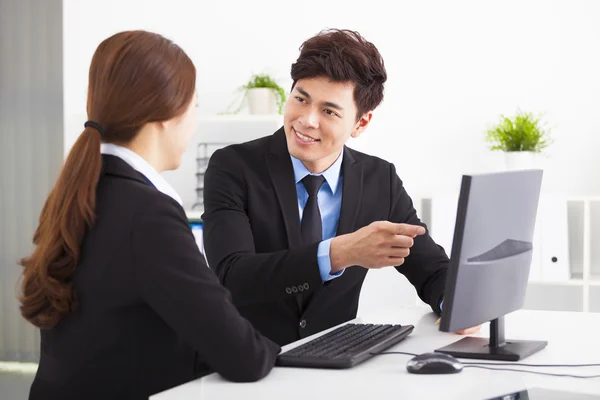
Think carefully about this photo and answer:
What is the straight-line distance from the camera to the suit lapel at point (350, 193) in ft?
8.34

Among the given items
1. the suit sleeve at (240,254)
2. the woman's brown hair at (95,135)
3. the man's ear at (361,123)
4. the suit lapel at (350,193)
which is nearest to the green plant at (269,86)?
the man's ear at (361,123)

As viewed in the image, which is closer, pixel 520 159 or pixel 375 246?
pixel 375 246

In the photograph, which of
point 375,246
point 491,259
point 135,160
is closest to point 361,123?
point 375,246

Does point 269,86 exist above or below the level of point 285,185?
above

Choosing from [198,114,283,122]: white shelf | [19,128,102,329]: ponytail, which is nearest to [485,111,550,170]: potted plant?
[198,114,283,122]: white shelf

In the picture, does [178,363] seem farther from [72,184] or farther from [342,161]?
[342,161]

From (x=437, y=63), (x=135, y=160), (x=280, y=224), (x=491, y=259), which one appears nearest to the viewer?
(x=135, y=160)

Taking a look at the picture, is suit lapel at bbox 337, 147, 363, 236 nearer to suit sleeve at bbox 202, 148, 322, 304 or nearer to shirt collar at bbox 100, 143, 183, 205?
suit sleeve at bbox 202, 148, 322, 304

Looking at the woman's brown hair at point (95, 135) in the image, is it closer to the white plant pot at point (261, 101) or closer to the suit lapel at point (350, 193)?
the suit lapel at point (350, 193)

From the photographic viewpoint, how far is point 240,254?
7.44 ft

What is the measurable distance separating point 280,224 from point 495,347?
80 centimetres

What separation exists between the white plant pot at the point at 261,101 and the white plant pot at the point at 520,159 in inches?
48.9

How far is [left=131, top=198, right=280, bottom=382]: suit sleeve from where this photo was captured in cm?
156

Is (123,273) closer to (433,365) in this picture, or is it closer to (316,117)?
(433,365)
